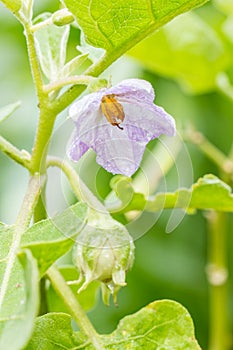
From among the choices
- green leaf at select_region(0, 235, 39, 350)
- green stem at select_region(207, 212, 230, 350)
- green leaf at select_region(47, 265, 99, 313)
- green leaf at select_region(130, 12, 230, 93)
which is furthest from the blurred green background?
green leaf at select_region(0, 235, 39, 350)

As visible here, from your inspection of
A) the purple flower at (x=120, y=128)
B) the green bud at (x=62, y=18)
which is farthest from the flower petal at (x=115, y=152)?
the green bud at (x=62, y=18)

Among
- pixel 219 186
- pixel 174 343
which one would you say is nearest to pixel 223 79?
pixel 219 186

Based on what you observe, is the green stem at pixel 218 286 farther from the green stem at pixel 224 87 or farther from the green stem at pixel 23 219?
the green stem at pixel 23 219

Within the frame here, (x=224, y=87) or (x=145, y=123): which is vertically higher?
(x=145, y=123)

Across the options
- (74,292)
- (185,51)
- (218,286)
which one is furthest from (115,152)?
(185,51)

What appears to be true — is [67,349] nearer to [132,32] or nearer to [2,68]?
[132,32]

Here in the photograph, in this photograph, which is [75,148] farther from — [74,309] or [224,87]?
[224,87]
